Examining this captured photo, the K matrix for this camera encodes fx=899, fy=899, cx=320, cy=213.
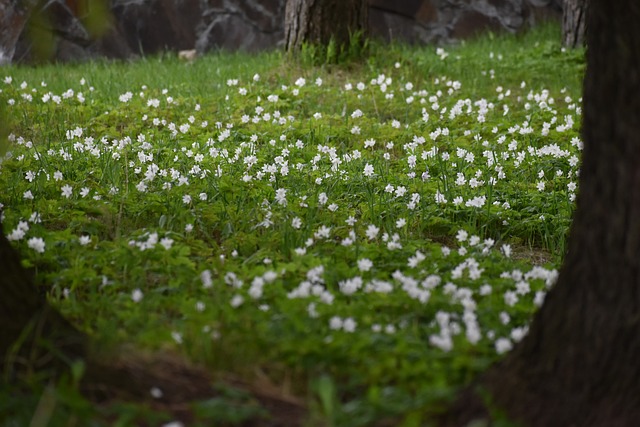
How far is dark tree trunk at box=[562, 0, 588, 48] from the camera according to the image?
11305 mm

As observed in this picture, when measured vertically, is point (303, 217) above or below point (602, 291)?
below

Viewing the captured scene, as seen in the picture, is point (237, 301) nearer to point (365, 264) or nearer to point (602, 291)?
point (365, 264)

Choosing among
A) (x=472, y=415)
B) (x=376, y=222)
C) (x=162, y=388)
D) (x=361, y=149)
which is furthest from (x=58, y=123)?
(x=472, y=415)

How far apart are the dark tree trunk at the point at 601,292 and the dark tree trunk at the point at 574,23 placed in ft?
29.4

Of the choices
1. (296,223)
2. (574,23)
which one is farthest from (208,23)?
(296,223)

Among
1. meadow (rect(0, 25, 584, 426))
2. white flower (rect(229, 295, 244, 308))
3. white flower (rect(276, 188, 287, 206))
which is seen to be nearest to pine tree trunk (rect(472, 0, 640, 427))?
meadow (rect(0, 25, 584, 426))

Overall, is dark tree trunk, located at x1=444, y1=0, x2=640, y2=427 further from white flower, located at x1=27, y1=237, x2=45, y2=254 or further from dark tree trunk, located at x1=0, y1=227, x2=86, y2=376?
white flower, located at x1=27, y1=237, x2=45, y2=254

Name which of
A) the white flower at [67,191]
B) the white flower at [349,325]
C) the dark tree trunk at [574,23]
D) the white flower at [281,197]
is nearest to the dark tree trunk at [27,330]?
the white flower at [349,325]

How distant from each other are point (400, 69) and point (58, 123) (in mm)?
3720

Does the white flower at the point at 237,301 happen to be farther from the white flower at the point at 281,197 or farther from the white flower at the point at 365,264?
the white flower at the point at 281,197

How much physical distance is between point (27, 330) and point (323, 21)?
7070 millimetres

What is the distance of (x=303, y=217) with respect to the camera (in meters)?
5.00

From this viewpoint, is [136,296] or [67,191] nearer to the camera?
[136,296]

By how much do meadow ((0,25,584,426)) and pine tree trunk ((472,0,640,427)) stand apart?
0.83 feet
